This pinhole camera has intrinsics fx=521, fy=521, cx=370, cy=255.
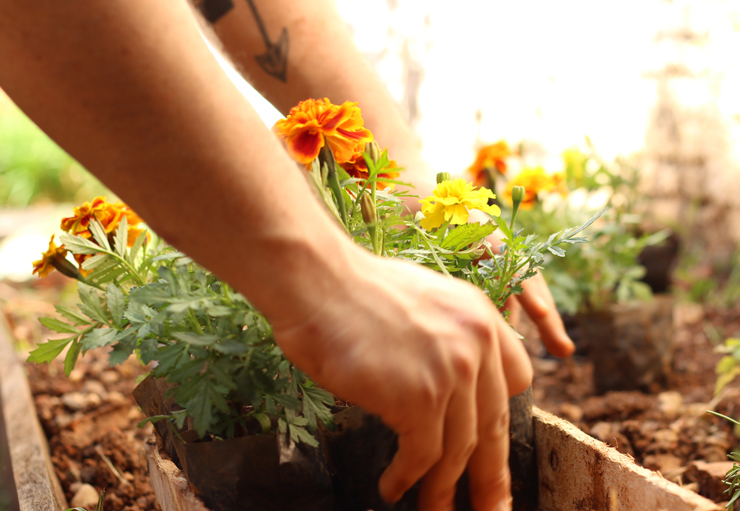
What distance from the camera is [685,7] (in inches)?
97.0

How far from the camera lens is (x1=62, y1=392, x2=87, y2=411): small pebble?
162 centimetres

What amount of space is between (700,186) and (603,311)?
1.44 m

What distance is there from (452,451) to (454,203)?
34 cm

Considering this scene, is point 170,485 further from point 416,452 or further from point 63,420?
point 63,420

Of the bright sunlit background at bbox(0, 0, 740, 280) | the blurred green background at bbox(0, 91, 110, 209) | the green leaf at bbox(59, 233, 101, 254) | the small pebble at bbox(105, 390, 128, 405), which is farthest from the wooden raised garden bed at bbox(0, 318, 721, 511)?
the blurred green background at bbox(0, 91, 110, 209)

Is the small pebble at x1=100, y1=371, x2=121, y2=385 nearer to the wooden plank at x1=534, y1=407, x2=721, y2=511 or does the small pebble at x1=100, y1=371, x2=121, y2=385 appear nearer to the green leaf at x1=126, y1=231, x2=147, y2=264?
the green leaf at x1=126, y1=231, x2=147, y2=264

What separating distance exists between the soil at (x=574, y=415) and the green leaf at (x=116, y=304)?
60 centimetres

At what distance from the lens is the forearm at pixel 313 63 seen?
40.0 inches

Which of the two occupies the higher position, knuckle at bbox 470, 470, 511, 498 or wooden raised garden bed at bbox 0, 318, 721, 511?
knuckle at bbox 470, 470, 511, 498

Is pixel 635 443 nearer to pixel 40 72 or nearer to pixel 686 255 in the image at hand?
pixel 40 72

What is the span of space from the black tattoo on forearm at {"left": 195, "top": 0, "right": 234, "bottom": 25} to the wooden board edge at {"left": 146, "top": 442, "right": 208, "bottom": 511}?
840mm

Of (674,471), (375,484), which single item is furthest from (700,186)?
(375,484)

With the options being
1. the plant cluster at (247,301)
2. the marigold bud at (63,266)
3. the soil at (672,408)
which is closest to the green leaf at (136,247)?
the plant cluster at (247,301)

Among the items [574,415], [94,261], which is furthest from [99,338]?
[574,415]
